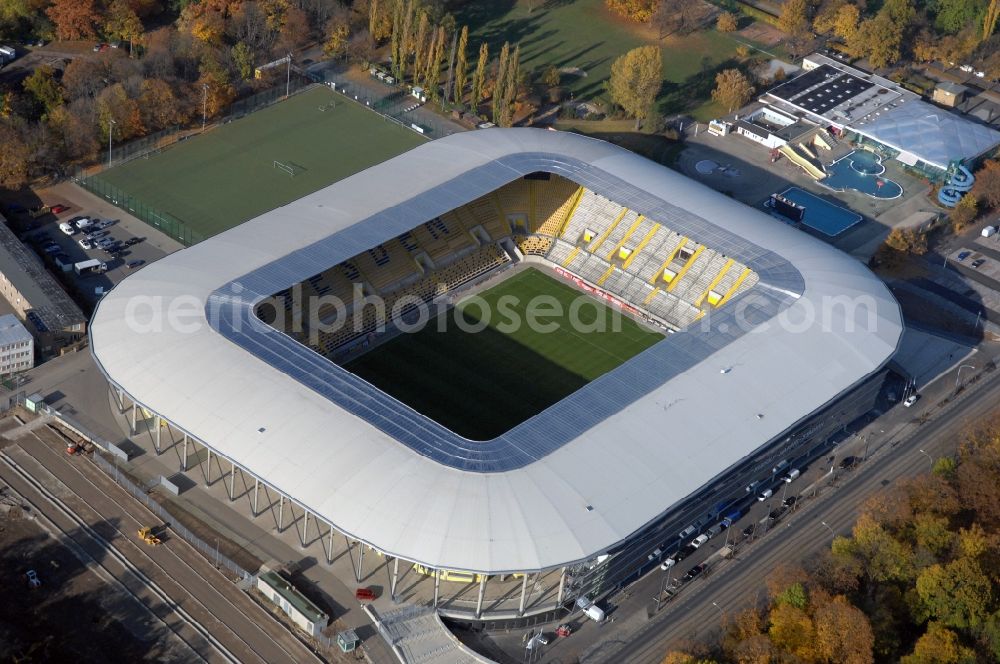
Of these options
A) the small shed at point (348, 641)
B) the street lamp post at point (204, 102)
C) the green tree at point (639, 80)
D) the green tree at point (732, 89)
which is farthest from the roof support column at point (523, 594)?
the green tree at point (732, 89)

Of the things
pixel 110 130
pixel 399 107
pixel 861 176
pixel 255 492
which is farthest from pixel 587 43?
pixel 255 492

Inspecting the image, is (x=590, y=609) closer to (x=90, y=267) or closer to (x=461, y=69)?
(x=90, y=267)

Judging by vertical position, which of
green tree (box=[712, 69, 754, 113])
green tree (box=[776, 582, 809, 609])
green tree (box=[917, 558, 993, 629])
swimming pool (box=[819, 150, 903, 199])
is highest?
green tree (box=[712, 69, 754, 113])

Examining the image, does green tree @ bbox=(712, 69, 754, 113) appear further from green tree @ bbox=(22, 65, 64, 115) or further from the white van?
green tree @ bbox=(22, 65, 64, 115)

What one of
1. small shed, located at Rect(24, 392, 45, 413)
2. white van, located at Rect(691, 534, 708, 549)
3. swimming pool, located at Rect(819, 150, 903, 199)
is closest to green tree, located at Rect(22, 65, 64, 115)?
small shed, located at Rect(24, 392, 45, 413)

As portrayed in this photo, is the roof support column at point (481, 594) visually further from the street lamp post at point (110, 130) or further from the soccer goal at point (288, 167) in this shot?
the street lamp post at point (110, 130)

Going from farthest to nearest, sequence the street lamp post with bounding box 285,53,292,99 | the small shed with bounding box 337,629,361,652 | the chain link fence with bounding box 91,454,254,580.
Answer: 1. the street lamp post with bounding box 285,53,292,99
2. the chain link fence with bounding box 91,454,254,580
3. the small shed with bounding box 337,629,361,652
